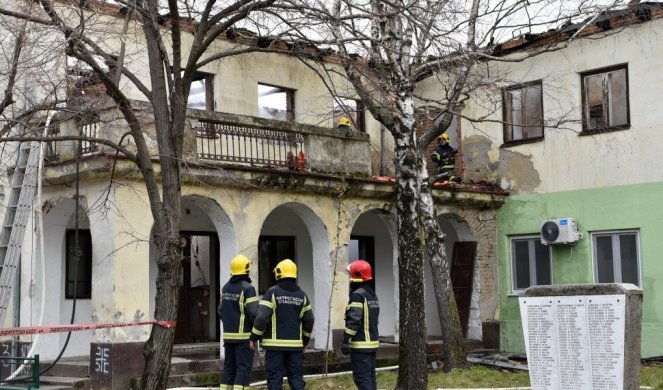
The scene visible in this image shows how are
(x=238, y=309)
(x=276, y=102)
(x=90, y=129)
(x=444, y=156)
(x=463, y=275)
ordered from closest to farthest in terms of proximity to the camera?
1. (x=238, y=309)
2. (x=90, y=129)
3. (x=444, y=156)
4. (x=463, y=275)
5. (x=276, y=102)

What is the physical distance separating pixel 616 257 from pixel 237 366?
10053 millimetres

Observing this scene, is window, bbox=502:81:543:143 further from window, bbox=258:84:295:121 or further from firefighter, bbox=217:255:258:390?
firefighter, bbox=217:255:258:390

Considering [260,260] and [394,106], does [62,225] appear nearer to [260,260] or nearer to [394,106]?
[260,260]

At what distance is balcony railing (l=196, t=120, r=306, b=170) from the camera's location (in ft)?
53.7

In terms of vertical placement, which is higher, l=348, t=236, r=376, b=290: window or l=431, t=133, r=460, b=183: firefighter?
l=431, t=133, r=460, b=183: firefighter

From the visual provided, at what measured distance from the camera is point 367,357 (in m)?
11.7

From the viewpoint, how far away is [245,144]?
1697 cm

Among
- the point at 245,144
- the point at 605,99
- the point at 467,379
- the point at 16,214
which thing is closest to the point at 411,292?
the point at 467,379

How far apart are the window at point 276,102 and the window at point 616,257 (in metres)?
7.31

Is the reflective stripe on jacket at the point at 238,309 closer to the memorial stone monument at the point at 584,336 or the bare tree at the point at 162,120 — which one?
the bare tree at the point at 162,120

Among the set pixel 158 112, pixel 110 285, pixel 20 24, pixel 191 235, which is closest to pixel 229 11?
pixel 158 112

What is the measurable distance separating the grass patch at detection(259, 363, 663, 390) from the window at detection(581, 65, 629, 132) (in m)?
5.39

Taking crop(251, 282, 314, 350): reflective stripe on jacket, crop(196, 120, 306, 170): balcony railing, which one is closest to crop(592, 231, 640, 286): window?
crop(196, 120, 306, 170): balcony railing

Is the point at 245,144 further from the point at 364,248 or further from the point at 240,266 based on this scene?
the point at 364,248
